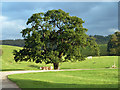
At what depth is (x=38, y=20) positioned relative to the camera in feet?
110

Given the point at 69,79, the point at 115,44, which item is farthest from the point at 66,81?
the point at 115,44

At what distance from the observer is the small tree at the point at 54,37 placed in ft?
107

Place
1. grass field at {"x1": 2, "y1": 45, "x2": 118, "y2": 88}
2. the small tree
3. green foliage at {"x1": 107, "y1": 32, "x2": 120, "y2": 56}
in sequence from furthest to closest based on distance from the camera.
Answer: green foliage at {"x1": 107, "y1": 32, "x2": 120, "y2": 56} → the small tree → grass field at {"x1": 2, "y1": 45, "x2": 118, "y2": 88}

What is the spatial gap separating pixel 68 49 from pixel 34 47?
5.83 m

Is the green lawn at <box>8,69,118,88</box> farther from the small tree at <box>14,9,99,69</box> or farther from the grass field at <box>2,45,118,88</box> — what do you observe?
the small tree at <box>14,9,99,69</box>

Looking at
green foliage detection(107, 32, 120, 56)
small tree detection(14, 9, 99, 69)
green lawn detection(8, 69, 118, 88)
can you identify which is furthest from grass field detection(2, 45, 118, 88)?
green foliage detection(107, 32, 120, 56)

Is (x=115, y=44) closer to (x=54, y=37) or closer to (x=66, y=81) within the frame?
(x=54, y=37)

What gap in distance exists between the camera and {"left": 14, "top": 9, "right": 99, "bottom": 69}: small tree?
3256 centimetres

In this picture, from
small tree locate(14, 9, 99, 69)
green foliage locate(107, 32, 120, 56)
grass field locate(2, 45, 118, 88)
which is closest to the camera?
grass field locate(2, 45, 118, 88)

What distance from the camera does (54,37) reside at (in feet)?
113

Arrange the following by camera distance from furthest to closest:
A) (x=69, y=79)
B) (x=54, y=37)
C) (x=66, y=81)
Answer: (x=54, y=37), (x=69, y=79), (x=66, y=81)

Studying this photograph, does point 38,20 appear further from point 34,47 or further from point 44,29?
point 34,47

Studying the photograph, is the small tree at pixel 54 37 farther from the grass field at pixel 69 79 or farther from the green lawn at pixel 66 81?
the green lawn at pixel 66 81

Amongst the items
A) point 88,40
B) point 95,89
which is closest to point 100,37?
point 88,40
